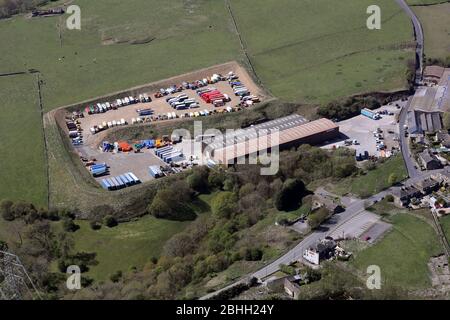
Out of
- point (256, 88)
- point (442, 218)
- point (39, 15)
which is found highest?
point (39, 15)

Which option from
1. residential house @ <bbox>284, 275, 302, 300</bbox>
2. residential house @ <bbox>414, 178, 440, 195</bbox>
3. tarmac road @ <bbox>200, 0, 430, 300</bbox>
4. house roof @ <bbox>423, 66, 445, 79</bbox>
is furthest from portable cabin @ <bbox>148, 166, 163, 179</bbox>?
house roof @ <bbox>423, 66, 445, 79</bbox>

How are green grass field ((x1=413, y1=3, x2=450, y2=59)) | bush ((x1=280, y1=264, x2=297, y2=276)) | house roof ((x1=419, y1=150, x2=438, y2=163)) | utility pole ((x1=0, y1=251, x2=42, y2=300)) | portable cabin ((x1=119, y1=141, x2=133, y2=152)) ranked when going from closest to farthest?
utility pole ((x1=0, y1=251, x2=42, y2=300))
bush ((x1=280, y1=264, x2=297, y2=276))
house roof ((x1=419, y1=150, x2=438, y2=163))
portable cabin ((x1=119, y1=141, x2=133, y2=152))
green grass field ((x1=413, y1=3, x2=450, y2=59))

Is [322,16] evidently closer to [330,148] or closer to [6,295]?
[330,148]

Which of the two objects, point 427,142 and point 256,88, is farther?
point 256,88

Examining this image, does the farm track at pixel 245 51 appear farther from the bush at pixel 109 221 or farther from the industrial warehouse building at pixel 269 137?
the bush at pixel 109 221

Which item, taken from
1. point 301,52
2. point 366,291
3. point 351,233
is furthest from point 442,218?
point 301,52

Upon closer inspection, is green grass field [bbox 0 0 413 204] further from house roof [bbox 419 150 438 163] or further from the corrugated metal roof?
house roof [bbox 419 150 438 163]

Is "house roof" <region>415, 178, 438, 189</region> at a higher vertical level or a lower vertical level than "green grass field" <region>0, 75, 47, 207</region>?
lower

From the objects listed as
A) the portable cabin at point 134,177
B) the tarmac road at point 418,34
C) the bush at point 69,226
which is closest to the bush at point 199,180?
the portable cabin at point 134,177
